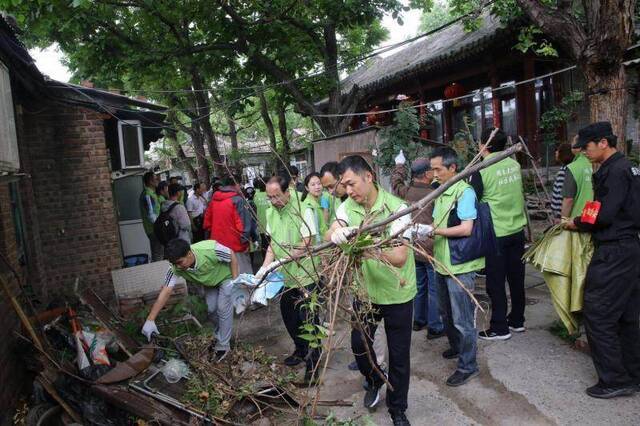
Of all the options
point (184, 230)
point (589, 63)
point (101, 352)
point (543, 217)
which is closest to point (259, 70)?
point (184, 230)

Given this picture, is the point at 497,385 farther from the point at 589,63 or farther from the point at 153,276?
the point at 153,276

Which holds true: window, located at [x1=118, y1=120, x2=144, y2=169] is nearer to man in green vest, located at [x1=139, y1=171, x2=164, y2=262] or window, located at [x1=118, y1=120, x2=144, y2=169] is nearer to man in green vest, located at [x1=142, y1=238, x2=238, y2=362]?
man in green vest, located at [x1=139, y1=171, x2=164, y2=262]

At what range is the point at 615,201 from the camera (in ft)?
10.4

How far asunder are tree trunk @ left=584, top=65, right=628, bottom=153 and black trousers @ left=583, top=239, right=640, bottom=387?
193 centimetres

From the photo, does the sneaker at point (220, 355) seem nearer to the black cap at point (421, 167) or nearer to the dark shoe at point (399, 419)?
the dark shoe at point (399, 419)

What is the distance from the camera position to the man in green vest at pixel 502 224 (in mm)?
4246

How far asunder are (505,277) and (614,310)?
126cm

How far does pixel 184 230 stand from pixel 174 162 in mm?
16457

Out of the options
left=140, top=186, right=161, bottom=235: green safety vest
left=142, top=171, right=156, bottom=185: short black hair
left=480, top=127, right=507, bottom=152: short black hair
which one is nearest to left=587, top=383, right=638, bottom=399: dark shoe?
left=480, top=127, right=507, bottom=152: short black hair

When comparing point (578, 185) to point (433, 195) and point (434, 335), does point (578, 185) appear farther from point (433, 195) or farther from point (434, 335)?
point (433, 195)

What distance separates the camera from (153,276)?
634cm

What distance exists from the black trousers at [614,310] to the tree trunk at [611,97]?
193cm

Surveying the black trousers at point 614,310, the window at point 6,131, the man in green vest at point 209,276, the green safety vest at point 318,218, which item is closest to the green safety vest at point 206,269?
the man in green vest at point 209,276

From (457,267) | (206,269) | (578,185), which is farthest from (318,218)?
(578,185)
